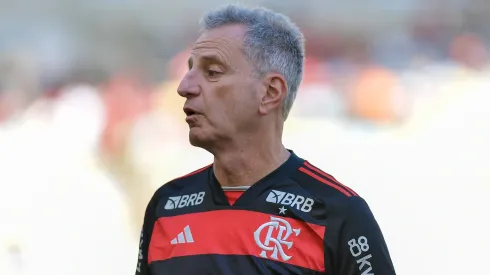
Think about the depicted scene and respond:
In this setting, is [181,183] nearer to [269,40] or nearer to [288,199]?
[288,199]

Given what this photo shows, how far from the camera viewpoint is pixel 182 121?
3.05m

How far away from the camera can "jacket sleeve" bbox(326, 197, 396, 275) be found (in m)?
1.65

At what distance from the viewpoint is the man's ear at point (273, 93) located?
1818 millimetres

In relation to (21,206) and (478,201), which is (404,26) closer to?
(478,201)

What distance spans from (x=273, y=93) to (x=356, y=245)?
419mm

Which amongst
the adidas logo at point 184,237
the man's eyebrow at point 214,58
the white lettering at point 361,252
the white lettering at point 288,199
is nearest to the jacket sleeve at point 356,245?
the white lettering at point 361,252

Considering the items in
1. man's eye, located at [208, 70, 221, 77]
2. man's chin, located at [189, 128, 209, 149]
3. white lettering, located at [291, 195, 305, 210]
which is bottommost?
white lettering, located at [291, 195, 305, 210]

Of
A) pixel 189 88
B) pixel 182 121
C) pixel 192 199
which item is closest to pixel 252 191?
pixel 192 199

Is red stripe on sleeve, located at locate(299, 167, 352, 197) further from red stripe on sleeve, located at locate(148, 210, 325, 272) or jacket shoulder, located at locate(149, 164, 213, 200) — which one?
jacket shoulder, located at locate(149, 164, 213, 200)

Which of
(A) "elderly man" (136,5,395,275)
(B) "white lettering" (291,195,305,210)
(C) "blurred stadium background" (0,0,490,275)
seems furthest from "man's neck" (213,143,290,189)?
(C) "blurred stadium background" (0,0,490,275)

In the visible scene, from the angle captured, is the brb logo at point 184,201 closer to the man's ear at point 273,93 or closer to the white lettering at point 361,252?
the man's ear at point 273,93

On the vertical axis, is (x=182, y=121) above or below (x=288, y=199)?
above

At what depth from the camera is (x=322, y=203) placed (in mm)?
1737

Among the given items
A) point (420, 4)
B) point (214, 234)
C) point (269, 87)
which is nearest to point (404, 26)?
point (420, 4)
